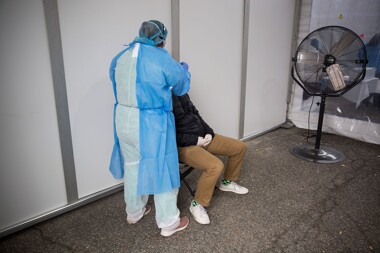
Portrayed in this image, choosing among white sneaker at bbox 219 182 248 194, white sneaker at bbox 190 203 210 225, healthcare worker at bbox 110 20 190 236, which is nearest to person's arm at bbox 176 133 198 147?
healthcare worker at bbox 110 20 190 236

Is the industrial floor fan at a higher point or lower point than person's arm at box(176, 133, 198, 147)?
higher

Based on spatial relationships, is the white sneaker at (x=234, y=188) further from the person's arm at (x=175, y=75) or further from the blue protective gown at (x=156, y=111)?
the person's arm at (x=175, y=75)

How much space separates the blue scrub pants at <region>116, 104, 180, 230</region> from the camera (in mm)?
→ 1584

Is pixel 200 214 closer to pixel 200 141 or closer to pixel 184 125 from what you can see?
pixel 200 141

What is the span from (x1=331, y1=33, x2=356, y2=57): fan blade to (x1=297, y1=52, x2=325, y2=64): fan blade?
4.3 inches

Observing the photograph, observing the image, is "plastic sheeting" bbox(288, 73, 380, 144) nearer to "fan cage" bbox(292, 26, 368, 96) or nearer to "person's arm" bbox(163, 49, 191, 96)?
"fan cage" bbox(292, 26, 368, 96)

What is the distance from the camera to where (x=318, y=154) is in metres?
3.01

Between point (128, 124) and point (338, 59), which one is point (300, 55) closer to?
point (338, 59)

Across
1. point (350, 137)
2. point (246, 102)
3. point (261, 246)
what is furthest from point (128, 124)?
point (350, 137)

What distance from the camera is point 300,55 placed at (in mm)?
2762

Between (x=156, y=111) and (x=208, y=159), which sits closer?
(x=156, y=111)

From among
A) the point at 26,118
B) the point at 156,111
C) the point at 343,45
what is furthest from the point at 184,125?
the point at 343,45

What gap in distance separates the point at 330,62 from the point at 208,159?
5.35 ft

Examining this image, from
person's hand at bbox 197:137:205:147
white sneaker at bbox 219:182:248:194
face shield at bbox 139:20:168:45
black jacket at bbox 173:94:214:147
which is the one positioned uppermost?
face shield at bbox 139:20:168:45
